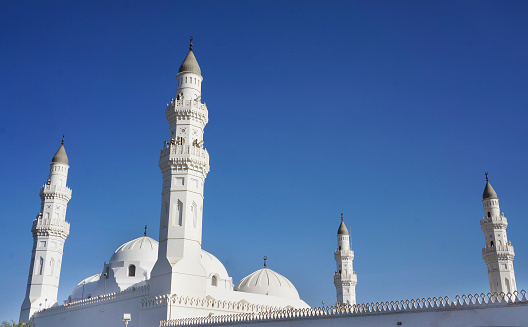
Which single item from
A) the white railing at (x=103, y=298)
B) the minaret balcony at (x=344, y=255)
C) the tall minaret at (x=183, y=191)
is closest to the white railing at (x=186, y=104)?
the tall minaret at (x=183, y=191)

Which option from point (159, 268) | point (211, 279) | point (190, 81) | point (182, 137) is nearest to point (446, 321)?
point (159, 268)

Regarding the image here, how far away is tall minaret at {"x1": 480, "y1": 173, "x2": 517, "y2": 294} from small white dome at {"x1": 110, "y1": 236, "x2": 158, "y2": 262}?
25.5m

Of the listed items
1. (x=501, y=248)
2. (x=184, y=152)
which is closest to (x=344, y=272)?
(x=501, y=248)

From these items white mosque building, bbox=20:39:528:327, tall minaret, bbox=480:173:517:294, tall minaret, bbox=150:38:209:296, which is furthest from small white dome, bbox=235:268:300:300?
tall minaret, bbox=480:173:517:294

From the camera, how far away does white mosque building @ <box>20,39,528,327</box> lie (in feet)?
57.9

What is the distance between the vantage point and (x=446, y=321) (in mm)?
15617

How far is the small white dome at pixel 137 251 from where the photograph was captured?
38.5 m

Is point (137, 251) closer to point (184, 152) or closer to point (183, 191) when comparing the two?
point (183, 191)

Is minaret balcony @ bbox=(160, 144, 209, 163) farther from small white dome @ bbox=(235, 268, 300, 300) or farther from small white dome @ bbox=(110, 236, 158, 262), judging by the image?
small white dome @ bbox=(235, 268, 300, 300)

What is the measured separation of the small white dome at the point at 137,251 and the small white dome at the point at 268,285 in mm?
8398

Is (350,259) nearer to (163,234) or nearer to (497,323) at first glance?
(163,234)

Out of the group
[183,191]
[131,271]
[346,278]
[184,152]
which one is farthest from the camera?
[346,278]

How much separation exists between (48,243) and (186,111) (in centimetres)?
1982

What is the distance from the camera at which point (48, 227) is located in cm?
4128
